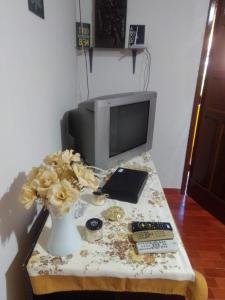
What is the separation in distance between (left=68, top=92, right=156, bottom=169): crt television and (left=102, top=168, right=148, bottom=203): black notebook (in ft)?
0.53

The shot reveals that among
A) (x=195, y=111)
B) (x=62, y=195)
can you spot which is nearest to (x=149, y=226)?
(x=62, y=195)

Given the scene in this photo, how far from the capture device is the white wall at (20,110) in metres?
0.74

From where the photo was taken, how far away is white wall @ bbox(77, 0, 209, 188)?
6.24ft

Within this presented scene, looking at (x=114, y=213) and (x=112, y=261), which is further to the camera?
(x=114, y=213)

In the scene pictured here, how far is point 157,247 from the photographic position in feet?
2.76

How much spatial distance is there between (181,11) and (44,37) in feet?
4.57

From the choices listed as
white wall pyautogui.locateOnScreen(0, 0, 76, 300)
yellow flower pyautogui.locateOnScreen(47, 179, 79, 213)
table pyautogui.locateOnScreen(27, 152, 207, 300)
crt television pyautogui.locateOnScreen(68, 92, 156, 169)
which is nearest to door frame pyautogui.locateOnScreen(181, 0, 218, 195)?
crt television pyautogui.locateOnScreen(68, 92, 156, 169)

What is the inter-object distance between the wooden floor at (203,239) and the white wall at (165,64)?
0.61 meters

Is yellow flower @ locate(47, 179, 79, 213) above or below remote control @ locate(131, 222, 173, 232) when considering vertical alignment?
above

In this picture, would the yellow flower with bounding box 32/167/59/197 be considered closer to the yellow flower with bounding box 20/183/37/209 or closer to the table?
the yellow flower with bounding box 20/183/37/209

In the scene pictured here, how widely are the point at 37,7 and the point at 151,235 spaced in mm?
1101

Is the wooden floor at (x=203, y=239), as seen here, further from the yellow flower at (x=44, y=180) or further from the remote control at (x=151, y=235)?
the yellow flower at (x=44, y=180)

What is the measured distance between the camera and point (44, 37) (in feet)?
3.61

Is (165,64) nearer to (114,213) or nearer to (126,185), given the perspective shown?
(126,185)
